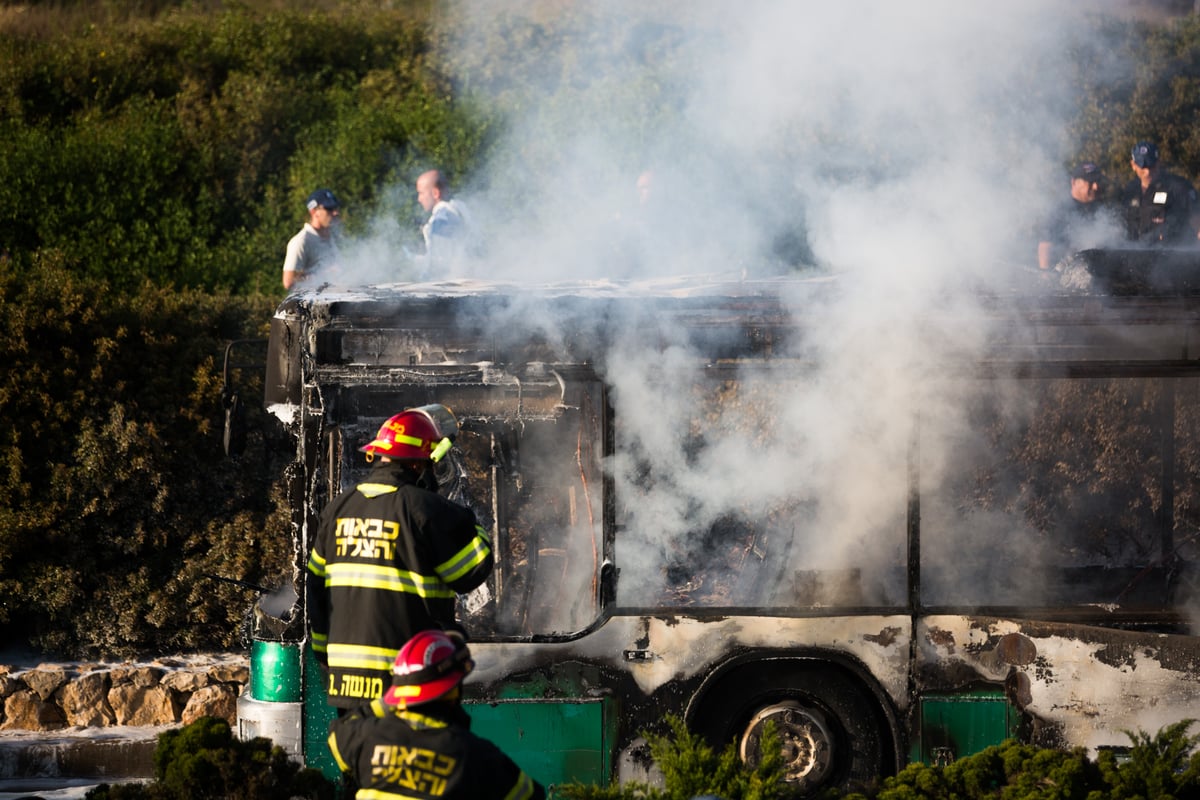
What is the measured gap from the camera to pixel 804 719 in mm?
5945

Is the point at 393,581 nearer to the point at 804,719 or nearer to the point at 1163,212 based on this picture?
the point at 804,719

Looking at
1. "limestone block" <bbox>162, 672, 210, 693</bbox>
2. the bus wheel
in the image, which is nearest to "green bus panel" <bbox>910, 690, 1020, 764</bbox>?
the bus wheel

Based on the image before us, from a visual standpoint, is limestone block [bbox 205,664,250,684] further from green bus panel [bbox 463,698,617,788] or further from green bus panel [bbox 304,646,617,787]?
green bus panel [bbox 463,698,617,788]

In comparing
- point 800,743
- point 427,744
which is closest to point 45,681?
point 800,743

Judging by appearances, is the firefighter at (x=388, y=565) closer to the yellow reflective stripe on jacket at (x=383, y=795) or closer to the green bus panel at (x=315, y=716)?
the green bus panel at (x=315, y=716)

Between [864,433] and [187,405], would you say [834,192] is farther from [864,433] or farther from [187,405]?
[187,405]

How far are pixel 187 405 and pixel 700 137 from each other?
5202 mm

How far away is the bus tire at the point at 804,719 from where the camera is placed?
19.5ft

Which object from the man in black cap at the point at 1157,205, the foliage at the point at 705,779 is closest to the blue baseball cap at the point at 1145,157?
the man in black cap at the point at 1157,205

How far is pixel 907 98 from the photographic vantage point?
9.41 metres

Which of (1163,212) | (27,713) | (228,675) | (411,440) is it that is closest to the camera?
(411,440)

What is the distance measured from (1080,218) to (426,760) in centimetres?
599

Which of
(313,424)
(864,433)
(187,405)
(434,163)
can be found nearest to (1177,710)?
(864,433)

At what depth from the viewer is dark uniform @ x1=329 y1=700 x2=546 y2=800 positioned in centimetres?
345
